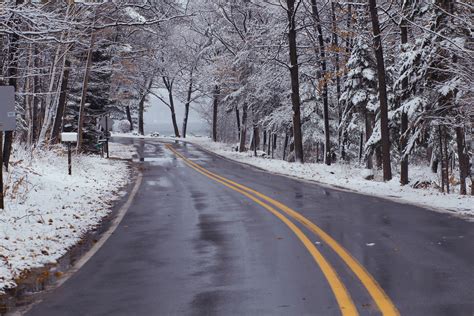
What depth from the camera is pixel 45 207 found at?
11.1 metres

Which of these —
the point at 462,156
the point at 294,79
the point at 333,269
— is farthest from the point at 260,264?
the point at 294,79

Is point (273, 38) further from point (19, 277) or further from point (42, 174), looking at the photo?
point (19, 277)

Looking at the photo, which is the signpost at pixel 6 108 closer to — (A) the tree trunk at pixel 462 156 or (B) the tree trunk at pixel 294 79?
(A) the tree trunk at pixel 462 156

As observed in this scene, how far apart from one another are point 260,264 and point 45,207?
5.95 metres

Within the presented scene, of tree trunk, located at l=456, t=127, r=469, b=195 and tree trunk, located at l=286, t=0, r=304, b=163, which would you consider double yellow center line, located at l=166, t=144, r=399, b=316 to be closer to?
tree trunk, located at l=456, t=127, r=469, b=195

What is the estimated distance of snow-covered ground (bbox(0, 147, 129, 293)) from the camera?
775cm

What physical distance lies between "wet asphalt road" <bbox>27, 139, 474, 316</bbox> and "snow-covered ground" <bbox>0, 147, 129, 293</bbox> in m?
0.81

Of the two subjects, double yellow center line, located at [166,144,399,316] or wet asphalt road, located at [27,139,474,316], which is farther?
wet asphalt road, located at [27,139,474,316]

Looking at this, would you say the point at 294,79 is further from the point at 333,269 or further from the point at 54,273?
the point at 54,273

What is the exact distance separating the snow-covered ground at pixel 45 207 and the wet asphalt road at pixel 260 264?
0.81 meters

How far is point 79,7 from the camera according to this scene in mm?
20766

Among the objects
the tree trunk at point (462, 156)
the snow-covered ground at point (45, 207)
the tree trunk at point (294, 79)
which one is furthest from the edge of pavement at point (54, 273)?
the tree trunk at point (294, 79)

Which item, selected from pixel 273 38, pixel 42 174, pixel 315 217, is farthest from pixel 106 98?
pixel 315 217

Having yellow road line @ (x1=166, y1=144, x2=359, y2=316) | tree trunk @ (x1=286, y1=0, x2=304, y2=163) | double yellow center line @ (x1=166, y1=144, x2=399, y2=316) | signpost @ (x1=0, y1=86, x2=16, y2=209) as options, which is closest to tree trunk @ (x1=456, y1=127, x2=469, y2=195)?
double yellow center line @ (x1=166, y1=144, x2=399, y2=316)
